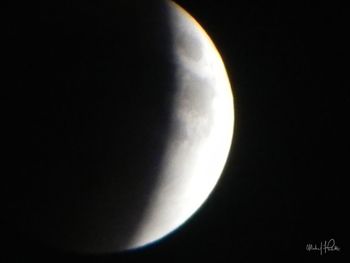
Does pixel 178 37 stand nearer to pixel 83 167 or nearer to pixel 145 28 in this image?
pixel 145 28

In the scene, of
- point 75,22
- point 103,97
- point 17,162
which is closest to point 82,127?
point 103,97

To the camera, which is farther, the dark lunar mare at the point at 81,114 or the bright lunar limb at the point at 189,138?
the bright lunar limb at the point at 189,138

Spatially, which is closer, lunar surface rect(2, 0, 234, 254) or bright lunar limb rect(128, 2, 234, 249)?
lunar surface rect(2, 0, 234, 254)

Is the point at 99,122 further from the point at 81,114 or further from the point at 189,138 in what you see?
the point at 189,138

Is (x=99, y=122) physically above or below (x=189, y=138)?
below

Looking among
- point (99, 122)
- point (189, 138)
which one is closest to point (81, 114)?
point (99, 122)
